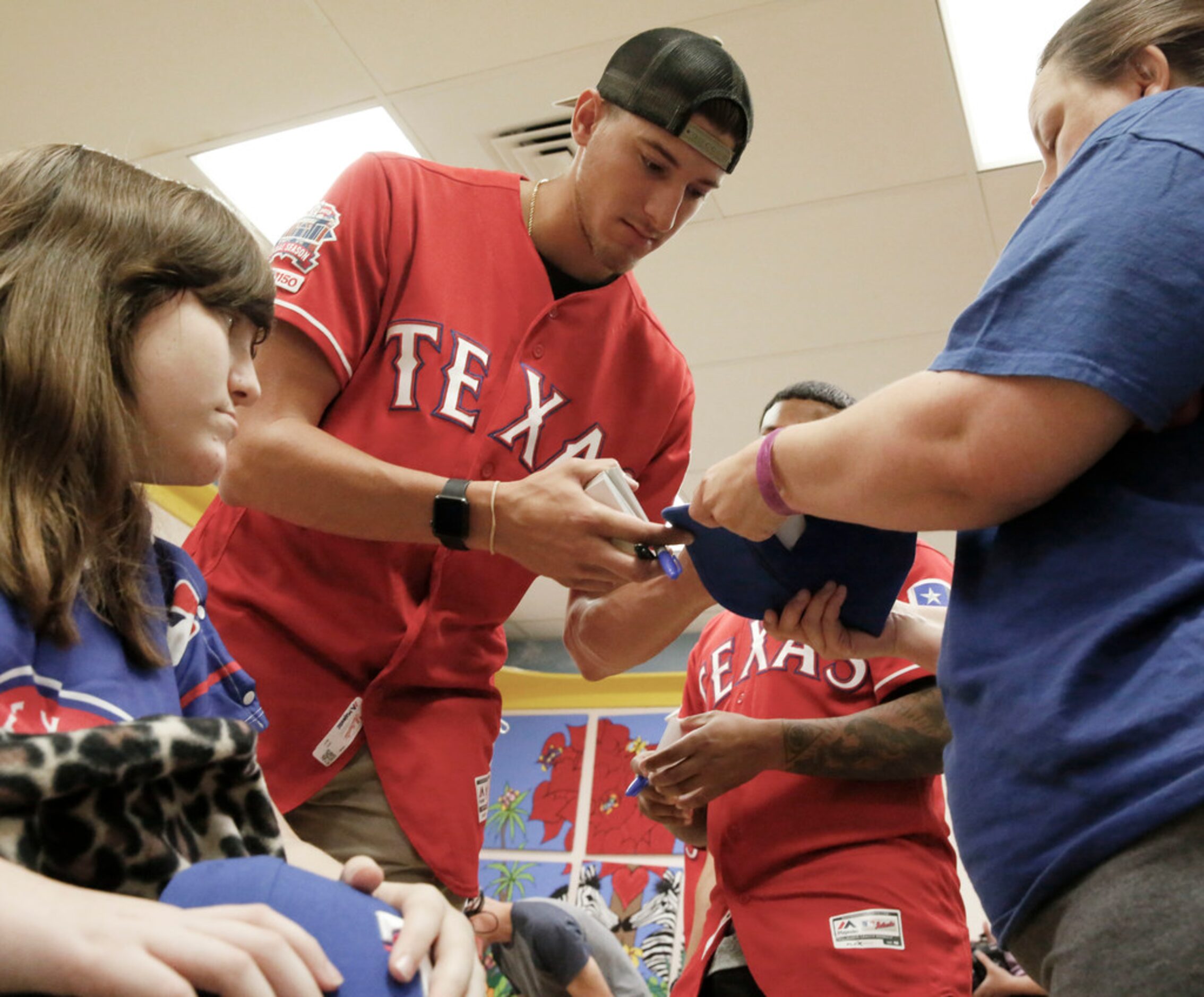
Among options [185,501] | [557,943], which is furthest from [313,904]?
[185,501]

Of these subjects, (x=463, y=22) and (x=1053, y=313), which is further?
(x=463, y=22)

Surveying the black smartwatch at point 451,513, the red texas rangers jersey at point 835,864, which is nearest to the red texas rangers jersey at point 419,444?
the black smartwatch at point 451,513

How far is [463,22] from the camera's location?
294 cm

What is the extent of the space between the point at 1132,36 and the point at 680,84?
0.85 meters

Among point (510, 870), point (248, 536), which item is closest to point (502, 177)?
point (248, 536)

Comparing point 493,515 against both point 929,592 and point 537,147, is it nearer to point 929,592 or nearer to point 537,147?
point 929,592

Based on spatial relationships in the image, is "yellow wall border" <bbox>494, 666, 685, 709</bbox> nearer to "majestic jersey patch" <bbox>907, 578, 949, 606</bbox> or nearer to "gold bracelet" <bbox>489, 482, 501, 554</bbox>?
"majestic jersey patch" <bbox>907, 578, 949, 606</bbox>

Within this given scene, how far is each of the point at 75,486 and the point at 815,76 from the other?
259 centimetres

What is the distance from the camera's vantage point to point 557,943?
3824mm

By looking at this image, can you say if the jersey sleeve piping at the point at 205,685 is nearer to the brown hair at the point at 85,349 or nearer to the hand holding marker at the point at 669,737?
the brown hair at the point at 85,349

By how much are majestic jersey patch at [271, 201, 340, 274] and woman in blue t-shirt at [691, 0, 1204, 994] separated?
94cm

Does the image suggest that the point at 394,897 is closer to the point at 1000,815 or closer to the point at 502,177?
the point at 1000,815

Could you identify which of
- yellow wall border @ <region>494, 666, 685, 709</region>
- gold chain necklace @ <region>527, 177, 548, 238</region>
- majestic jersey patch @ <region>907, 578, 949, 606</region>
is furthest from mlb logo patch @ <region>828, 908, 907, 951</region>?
yellow wall border @ <region>494, 666, 685, 709</region>

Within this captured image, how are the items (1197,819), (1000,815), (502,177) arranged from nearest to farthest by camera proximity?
(1197,819), (1000,815), (502,177)
